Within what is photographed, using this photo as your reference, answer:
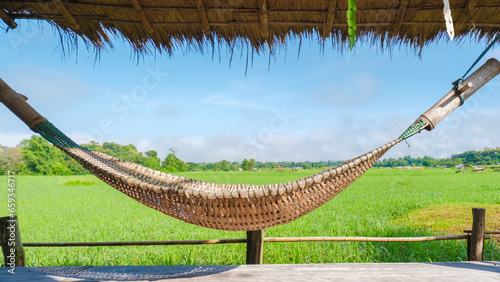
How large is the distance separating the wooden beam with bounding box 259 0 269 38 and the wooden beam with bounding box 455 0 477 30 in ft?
3.39

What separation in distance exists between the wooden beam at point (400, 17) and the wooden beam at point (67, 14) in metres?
1.76

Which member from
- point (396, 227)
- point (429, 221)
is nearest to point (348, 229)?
point (396, 227)

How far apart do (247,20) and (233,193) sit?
3.77 feet

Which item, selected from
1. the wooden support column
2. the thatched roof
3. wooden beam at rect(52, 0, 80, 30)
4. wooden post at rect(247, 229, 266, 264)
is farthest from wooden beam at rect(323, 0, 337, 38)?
the wooden support column

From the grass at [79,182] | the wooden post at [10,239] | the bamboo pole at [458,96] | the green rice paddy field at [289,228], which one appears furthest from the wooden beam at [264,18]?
the grass at [79,182]

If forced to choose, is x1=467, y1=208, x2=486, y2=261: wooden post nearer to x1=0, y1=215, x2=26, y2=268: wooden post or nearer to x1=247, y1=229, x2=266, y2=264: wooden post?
x1=247, y1=229, x2=266, y2=264: wooden post

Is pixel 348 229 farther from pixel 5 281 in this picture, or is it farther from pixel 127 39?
pixel 5 281

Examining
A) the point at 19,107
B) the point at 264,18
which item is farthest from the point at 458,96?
the point at 19,107

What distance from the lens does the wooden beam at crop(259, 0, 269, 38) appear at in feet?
5.35

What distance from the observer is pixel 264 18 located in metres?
1.71

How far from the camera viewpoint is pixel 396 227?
3.81m

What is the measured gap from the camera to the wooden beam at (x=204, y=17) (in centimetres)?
165

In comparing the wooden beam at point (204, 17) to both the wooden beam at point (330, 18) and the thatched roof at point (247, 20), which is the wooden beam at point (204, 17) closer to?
the thatched roof at point (247, 20)

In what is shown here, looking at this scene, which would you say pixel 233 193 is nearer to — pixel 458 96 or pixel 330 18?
pixel 458 96
